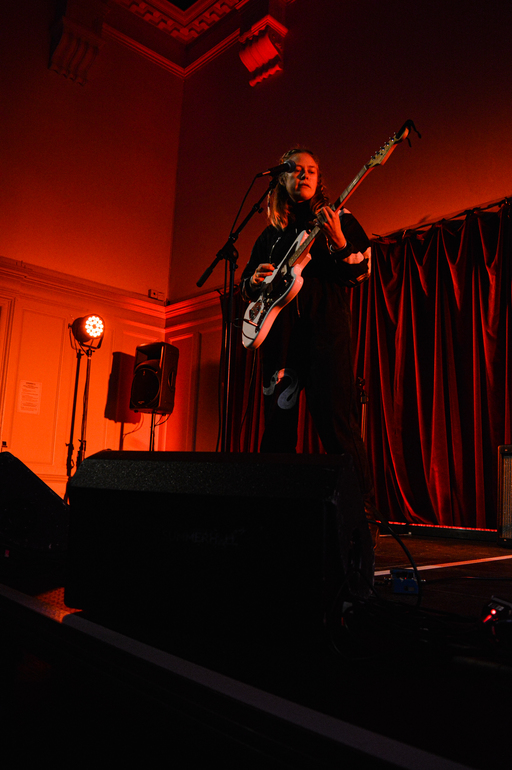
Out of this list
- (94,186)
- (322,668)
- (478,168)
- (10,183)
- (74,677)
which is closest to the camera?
(322,668)

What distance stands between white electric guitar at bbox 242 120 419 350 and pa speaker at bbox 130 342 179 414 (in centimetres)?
296

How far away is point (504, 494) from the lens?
9.53ft

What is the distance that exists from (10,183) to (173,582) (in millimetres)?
4864

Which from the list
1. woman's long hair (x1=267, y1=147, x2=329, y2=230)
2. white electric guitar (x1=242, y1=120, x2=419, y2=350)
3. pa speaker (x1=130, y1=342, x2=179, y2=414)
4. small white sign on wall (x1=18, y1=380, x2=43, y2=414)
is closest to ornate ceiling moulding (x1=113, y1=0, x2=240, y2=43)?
pa speaker (x1=130, y1=342, x2=179, y2=414)

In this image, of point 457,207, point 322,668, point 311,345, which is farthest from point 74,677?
point 457,207

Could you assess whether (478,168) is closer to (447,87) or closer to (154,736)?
(447,87)

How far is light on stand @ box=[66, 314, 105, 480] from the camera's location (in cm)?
494

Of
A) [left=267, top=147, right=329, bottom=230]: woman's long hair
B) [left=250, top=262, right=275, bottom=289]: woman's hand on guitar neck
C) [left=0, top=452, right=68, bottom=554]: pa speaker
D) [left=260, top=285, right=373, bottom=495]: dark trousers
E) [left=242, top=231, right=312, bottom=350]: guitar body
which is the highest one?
[left=267, top=147, right=329, bottom=230]: woman's long hair

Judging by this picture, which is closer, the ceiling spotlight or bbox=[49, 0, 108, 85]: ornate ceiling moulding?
the ceiling spotlight

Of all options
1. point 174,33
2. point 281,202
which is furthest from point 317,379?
point 174,33

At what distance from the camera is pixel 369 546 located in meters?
0.80

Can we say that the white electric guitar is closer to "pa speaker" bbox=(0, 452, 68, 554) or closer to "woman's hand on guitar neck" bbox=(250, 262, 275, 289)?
"woman's hand on guitar neck" bbox=(250, 262, 275, 289)

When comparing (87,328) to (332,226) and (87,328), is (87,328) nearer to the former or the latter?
(87,328)

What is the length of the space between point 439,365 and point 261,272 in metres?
1.90
